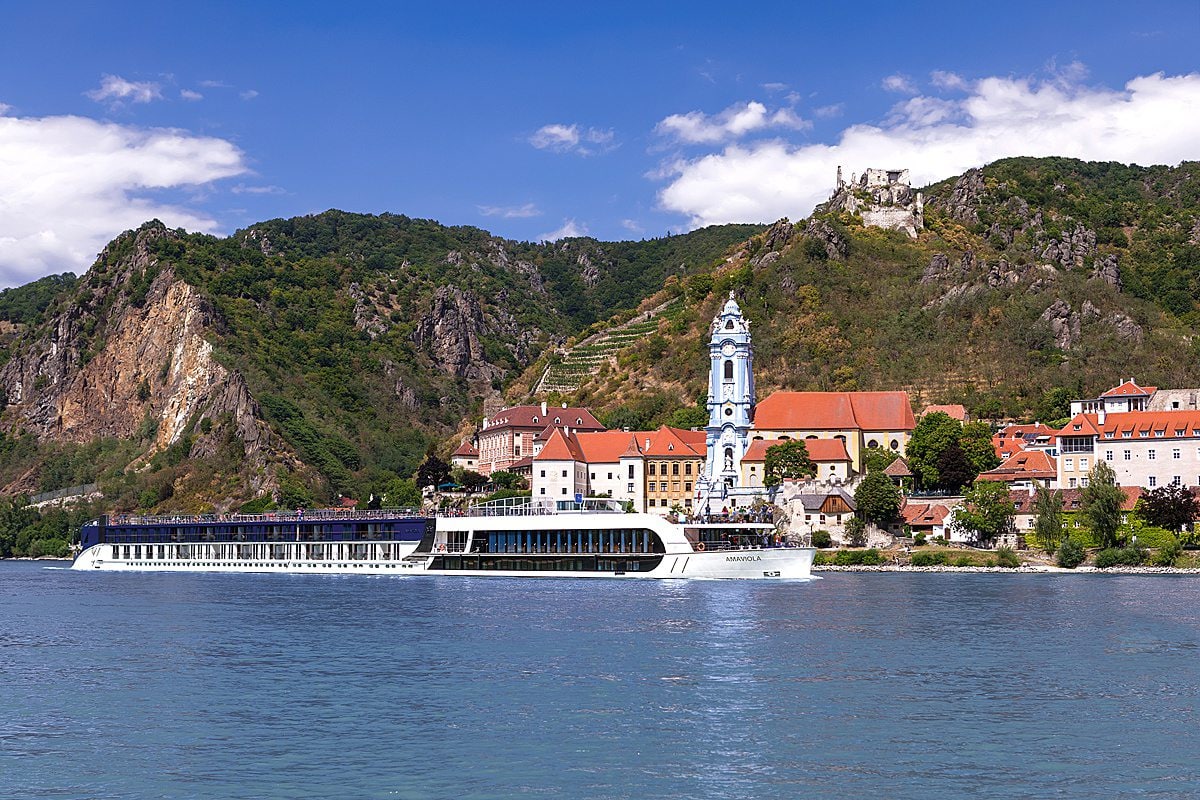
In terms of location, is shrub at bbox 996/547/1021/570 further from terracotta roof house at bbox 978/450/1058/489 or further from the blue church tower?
the blue church tower

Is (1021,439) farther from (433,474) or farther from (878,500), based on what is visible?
(433,474)

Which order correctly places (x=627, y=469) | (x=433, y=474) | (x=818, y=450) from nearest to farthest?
1. (x=818, y=450)
2. (x=627, y=469)
3. (x=433, y=474)

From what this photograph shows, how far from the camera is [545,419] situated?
135m

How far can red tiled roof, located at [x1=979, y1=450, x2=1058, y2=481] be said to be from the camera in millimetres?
105250

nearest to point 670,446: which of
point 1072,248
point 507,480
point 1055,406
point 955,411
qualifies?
point 507,480

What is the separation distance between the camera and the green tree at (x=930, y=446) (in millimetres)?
108688

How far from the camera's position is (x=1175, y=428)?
334 feet

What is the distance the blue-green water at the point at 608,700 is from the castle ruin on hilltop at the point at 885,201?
12090 centimetres

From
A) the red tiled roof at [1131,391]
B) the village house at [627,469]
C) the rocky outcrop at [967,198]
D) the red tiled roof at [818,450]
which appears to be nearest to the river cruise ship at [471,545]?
the village house at [627,469]

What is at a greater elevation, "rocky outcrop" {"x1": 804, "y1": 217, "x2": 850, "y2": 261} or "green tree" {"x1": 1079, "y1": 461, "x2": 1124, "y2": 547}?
"rocky outcrop" {"x1": 804, "y1": 217, "x2": 850, "y2": 261}

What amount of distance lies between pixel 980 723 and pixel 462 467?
113 m

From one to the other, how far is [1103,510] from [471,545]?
1636 inches

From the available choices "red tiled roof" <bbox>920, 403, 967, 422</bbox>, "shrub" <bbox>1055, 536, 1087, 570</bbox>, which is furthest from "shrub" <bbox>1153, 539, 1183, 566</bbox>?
"red tiled roof" <bbox>920, 403, 967, 422</bbox>

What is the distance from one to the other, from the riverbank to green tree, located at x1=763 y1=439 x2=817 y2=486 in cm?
1675
